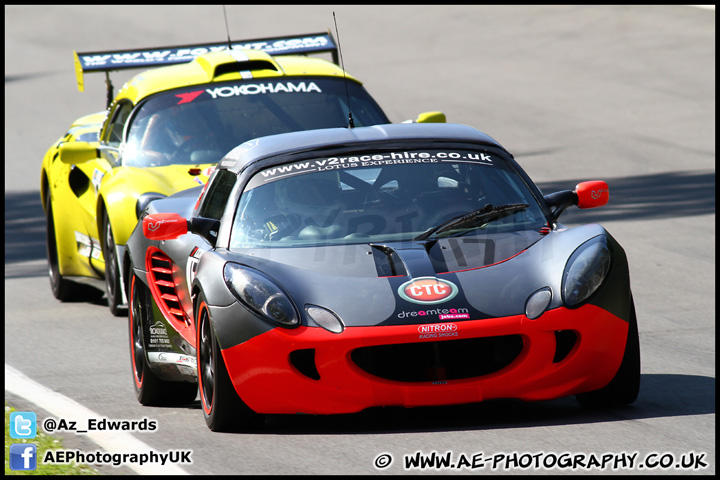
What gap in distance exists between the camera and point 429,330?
537 centimetres

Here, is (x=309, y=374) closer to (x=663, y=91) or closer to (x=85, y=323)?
(x=85, y=323)

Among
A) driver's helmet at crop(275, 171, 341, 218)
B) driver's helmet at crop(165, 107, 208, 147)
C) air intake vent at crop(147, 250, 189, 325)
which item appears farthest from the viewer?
driver's helmet at crop(165, 107, 208, 147)

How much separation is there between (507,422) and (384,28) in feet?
86.4

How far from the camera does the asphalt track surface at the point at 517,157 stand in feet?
17.4

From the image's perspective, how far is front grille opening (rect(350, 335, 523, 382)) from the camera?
5.45 meters

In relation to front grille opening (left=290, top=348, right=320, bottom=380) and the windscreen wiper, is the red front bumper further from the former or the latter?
the windscreen wiper

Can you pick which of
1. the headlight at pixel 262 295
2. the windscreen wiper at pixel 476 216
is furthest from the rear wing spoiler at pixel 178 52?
the headlight at pixel 262 295

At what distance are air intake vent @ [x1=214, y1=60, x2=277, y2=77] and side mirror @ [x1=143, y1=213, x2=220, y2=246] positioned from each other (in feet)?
13.2

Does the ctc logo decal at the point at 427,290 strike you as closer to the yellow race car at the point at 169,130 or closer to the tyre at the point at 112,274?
the yellow race car at the point at 169,130

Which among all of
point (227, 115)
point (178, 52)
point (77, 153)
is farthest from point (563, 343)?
point (178, 52)

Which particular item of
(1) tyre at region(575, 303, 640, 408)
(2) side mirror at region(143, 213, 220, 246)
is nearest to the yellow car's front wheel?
(2) side mirror at region(143, 213, 220, 246)

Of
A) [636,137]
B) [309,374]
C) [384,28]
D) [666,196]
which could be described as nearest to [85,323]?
[309,374]

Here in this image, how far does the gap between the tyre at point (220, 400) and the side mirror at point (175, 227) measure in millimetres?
583

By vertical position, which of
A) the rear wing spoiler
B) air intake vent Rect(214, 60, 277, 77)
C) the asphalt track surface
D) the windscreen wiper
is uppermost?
the windscreen wiper
